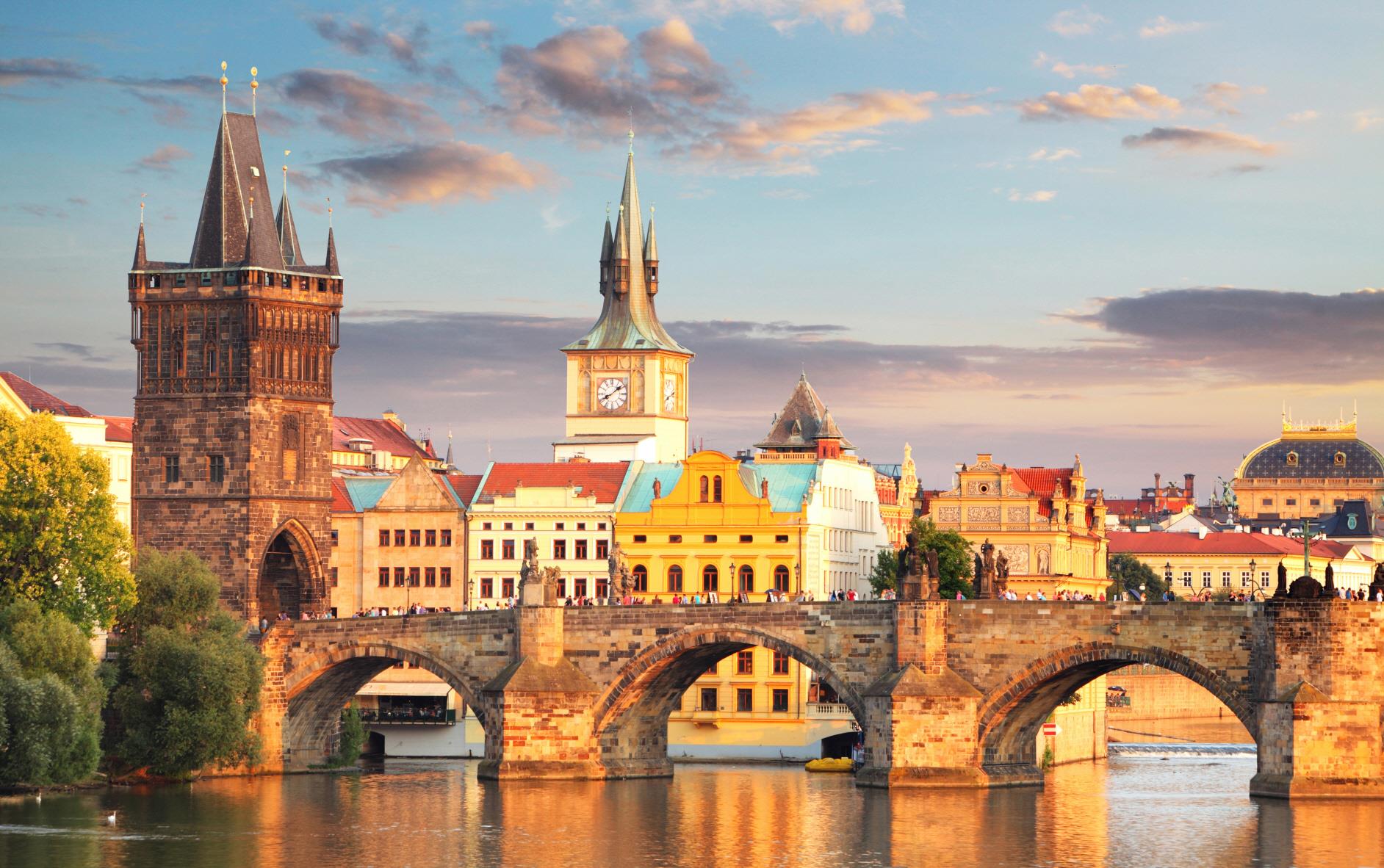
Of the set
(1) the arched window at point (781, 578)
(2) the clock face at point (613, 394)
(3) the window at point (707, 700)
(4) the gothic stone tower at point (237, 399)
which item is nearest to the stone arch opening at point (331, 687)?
(4) the gothic stone tower at point (237, 399)

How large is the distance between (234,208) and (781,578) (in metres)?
26.8

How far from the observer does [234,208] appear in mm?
105625

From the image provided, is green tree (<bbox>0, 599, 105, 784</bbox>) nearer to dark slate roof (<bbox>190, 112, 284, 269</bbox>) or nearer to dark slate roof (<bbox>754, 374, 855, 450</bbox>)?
dark slate roof (<bbox>190, 112, 284, 269</bbox>)

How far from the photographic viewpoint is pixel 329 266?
10625 centimetres

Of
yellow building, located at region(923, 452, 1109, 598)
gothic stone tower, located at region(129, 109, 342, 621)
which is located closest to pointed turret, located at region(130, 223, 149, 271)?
gothic stone tower, located at region(129, 109, 342, 621)

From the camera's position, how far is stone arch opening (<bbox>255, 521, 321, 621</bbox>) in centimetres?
10556

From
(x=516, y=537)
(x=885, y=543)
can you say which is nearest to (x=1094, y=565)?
(x=885, y=543)

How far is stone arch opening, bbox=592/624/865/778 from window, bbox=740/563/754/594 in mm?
17292

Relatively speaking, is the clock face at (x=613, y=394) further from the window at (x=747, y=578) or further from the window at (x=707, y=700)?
the window at (x=707, y=700)

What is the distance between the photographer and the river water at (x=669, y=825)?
68312 mm

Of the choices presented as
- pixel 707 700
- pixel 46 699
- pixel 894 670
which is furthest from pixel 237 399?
pixel 894 670

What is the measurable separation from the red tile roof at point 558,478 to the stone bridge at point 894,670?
70.7 ft

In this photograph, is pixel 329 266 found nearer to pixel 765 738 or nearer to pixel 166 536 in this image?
pixel 166 536

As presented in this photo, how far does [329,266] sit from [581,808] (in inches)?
1324
